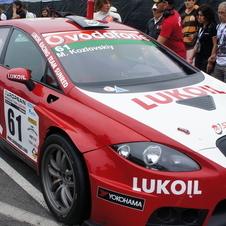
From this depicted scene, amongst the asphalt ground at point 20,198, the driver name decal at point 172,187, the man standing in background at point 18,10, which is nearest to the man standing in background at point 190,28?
the asphalt ground at point 20,198

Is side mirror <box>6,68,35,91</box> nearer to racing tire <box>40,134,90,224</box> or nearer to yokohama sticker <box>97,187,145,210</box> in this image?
racing tire <box>40,134,90,224</box>

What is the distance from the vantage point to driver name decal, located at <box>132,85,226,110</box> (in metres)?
2.68

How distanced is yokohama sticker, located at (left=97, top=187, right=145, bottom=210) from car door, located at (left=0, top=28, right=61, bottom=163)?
3.05 feet

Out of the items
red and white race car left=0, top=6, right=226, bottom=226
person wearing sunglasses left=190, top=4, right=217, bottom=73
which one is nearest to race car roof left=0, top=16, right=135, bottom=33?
red and white race car left=0, top=6, right=226, bottom=226

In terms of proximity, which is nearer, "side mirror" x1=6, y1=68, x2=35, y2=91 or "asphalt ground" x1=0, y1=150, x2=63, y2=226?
"asphalt ground" x1=0, y1=150, x2=63, y2=226

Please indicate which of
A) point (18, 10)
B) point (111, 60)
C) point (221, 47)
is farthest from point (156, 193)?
point (18, 10)

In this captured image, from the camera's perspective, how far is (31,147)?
325 centimetres

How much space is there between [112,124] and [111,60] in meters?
1.05

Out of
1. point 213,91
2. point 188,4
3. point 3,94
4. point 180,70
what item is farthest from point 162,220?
point 188,4

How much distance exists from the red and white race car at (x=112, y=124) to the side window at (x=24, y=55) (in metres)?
0.01

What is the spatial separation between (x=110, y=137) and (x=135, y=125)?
0.19 m

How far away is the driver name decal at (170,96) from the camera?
268 cm

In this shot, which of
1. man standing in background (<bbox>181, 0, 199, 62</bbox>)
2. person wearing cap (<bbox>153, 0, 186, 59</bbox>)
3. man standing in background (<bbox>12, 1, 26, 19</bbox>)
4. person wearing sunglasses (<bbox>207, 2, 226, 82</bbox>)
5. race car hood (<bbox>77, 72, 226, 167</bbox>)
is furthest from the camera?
man standing in background (<bbox>12, 1, 26, 19</bbox>)

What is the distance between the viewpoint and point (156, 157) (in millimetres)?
2299
